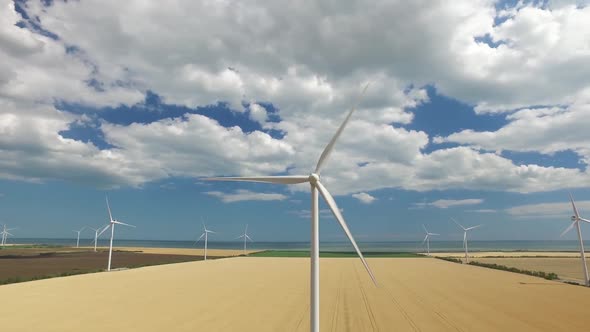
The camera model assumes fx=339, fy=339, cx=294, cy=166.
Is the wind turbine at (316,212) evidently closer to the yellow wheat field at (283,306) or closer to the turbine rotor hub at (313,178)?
the turbine rotor hub at (313,178)

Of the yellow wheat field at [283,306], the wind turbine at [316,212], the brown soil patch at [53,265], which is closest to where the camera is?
the wind turbine at [316,212]

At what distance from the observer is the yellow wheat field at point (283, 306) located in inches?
796

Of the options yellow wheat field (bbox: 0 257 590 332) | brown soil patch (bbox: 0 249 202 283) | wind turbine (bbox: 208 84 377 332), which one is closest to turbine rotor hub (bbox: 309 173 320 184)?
wind turbine (bbox: 208 84 377 332)

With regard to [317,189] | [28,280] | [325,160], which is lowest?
[28,280]

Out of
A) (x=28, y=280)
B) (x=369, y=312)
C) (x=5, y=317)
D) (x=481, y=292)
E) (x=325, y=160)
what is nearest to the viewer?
(x=325, y=160)

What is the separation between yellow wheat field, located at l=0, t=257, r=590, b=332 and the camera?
20219mm

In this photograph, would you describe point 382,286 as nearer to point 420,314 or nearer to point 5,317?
point 420,314

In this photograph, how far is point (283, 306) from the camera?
25.5 meters

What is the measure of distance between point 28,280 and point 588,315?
53561 millimetres

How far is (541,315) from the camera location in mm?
23031

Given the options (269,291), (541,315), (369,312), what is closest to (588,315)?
(541,315)

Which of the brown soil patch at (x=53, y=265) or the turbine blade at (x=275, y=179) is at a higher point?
the turbine blade at (x=275, y=179)

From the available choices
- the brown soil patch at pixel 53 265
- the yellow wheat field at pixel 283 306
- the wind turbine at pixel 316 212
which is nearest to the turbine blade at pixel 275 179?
the wind turbine at pixel 316 212

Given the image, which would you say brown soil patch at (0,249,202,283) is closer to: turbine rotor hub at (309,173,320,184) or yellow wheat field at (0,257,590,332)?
yellow wheat field at (0,257,590,332)
